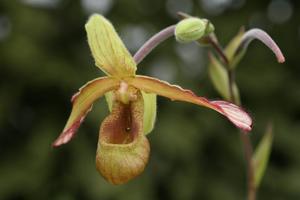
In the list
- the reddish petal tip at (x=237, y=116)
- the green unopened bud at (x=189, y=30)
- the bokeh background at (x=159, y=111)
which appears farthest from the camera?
the bokeh background at (x=159, y=111)

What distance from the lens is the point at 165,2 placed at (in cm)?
441

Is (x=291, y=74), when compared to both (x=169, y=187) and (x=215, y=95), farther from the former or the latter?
(x=169, y=187)

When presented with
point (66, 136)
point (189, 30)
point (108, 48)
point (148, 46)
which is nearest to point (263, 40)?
point (189, 30)

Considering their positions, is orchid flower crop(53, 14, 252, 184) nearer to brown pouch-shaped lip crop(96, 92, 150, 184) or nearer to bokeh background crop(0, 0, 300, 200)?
brown pouch-shaped lip crop(96, 92, 150, 184)

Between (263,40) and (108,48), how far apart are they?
40 cm

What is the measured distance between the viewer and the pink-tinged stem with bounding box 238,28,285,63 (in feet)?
5.17

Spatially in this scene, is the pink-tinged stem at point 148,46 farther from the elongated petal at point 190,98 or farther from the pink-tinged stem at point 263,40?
the pink-tinged stem at point 263,40

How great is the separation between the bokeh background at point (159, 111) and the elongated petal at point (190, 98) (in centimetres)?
171

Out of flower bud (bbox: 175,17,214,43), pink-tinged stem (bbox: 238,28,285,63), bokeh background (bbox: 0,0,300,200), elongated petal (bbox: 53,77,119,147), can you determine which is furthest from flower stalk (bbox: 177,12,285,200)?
bokeh background (bbox: 0,0,300,200)

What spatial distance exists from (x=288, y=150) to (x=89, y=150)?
1191 millimetres

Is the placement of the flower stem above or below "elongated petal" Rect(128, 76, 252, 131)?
below

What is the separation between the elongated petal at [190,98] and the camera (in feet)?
4.99

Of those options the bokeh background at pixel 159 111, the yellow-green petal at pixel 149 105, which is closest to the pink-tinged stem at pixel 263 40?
the yellow-green petal at pixel 149 105

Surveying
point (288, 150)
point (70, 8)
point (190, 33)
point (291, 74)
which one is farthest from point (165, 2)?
point (190, 33)
